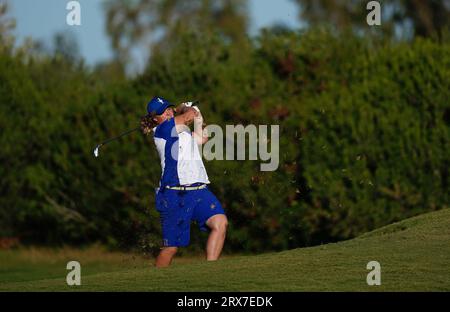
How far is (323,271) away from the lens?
11.8 m

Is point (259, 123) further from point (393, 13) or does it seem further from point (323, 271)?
point (393, 13)

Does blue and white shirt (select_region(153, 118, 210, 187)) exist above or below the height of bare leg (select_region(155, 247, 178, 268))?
above

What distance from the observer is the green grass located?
36.5ft

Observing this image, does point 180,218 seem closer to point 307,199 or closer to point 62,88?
point 307,199

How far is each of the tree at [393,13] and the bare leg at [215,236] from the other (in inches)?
1312

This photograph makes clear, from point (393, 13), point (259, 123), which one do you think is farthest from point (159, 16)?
point (259, 123)

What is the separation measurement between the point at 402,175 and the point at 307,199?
64.0 inches

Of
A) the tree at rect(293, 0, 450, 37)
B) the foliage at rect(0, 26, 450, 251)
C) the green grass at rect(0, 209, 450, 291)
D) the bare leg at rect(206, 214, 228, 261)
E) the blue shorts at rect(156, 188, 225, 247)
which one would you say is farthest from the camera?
the tree at rect(293, 0, 450, 37)

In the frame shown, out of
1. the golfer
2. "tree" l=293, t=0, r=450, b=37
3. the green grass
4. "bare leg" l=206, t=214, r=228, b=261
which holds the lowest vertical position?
the green grass

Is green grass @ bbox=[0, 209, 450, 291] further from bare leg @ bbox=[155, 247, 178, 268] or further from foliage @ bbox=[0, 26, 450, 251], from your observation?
foliage @ bbox=[0, 26, 450, 251]

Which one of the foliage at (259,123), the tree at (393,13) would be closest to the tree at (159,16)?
the tree at (393,13)

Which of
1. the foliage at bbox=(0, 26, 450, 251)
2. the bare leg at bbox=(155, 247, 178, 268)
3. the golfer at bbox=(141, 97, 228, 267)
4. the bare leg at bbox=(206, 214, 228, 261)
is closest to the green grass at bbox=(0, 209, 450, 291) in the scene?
the bare leg at bbox=(206, 214, 228, 261)

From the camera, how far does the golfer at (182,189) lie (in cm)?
1355

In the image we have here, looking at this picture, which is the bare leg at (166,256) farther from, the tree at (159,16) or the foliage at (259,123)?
the tree at (159,16)
